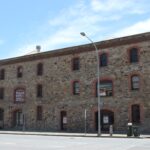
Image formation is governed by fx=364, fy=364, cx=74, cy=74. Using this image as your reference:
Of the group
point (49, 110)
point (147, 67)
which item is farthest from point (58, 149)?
point (49, 110)

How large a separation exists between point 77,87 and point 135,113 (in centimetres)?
795

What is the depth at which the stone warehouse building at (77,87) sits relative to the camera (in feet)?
118

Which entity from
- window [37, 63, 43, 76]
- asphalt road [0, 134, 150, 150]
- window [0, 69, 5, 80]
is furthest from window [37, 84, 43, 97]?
asphalt road [0, 134, 150, 150]

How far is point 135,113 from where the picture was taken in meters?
35.9

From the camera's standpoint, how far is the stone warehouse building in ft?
118

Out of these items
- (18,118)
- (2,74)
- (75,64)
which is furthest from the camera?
(2,74)

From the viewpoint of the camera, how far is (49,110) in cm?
4319

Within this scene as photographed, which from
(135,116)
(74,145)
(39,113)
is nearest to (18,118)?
(39,113)

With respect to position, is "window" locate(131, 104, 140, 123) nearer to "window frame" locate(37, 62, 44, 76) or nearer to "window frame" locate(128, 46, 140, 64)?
"window frame" locate(128, 46, 140, 64)

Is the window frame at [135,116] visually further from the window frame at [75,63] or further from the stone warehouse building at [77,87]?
the window frame at [75,63]

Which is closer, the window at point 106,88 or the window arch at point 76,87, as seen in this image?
the window at point 106,88

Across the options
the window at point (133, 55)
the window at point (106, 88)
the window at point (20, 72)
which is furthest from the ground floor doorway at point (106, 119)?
the window at point (20, 72)

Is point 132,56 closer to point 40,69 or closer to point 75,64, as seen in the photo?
point 75,64

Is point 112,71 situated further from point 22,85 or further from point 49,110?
point 22,85
